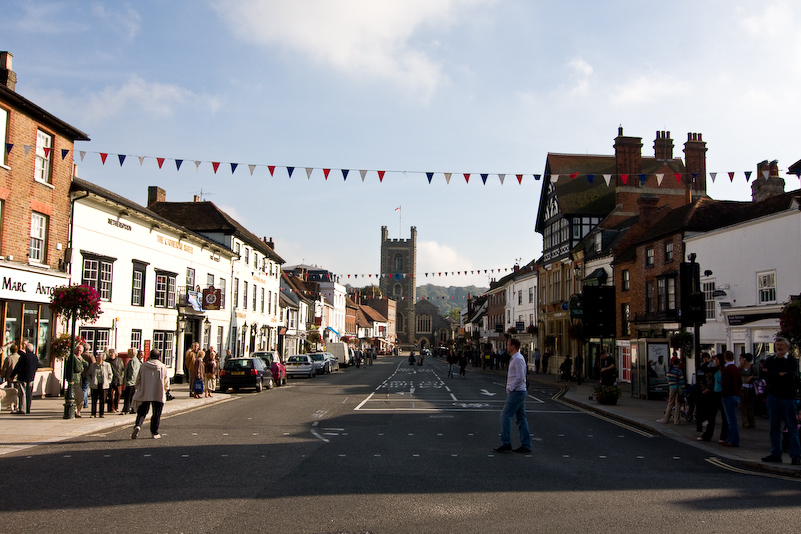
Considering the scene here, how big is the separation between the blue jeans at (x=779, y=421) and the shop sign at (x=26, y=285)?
57.3ft

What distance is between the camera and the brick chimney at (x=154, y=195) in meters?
40.2

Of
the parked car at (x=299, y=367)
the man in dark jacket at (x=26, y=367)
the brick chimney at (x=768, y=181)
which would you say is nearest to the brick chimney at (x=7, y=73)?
the man in dark jacket at (x=26, y=367)

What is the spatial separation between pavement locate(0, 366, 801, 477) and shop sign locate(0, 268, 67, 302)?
10.4 ft

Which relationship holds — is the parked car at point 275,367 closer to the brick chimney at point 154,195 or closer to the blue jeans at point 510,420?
the brick chimney at point 154,195

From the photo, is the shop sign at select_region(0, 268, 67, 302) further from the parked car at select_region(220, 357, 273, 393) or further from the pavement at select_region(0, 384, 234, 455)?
the parked car at select_region(220, 357, 273, 393)

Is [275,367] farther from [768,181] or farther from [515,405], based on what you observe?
[768,181]

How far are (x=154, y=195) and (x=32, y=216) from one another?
20262 mm

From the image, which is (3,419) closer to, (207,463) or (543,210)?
(207,463)

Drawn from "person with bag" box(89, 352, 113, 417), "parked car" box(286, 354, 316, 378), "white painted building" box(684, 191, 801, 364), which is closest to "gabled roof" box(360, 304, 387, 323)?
"parked car" box(286, 354, 316, 378)

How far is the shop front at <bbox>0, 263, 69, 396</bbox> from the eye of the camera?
19.2 meters

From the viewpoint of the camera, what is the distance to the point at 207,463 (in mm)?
10039

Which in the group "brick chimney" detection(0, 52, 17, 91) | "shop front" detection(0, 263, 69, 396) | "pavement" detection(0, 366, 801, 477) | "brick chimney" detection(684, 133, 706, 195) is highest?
"brick chimney" detection(684, 133, 706, 195)

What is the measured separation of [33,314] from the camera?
67.4 ft

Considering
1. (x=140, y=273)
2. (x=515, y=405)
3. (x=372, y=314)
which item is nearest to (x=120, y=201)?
(x=140, y=273)
